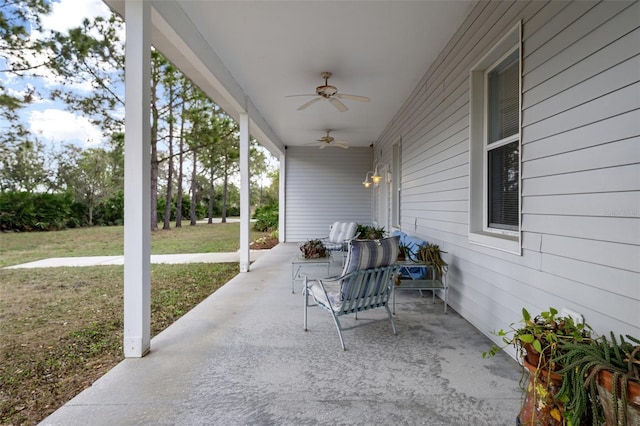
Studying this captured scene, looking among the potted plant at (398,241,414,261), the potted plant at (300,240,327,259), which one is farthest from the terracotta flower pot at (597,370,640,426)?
the potted plant at (300,240,327,259)

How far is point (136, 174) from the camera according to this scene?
2395mm

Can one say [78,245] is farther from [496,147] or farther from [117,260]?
[496,147]

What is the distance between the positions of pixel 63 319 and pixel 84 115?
6.89m

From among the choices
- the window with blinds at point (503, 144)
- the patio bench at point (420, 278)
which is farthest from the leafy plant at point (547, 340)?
the patio bench at point (420, 278)

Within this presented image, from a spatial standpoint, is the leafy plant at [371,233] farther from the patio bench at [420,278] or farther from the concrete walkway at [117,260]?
the concrete walkway at [117,260]

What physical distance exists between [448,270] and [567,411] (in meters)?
2.45

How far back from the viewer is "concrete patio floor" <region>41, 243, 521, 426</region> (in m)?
1.78

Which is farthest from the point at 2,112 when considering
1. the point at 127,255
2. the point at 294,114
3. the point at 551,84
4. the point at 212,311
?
the point at 551,84

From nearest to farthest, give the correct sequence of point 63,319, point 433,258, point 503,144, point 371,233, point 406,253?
point 503,144
point 63,319
point 433,258
point 406,253
point 371,233

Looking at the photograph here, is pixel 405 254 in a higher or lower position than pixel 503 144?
lower

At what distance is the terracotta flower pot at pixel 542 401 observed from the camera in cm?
136

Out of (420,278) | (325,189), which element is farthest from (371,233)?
(325,189)

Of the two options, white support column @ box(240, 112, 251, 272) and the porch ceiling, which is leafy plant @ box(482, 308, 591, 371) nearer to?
the porch ceiling

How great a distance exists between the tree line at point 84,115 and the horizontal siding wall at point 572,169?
16.4ft
